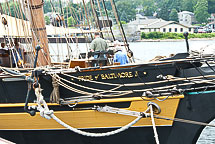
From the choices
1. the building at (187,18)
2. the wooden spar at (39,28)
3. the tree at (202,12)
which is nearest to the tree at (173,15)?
the building at (187,18)

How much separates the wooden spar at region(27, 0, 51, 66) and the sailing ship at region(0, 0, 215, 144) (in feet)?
3.91

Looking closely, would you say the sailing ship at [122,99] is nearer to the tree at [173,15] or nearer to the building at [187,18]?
the building at [187,18]

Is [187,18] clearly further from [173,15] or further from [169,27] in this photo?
[169,27]

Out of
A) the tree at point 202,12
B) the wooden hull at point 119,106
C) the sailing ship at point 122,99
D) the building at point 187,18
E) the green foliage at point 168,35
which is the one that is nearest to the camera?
the sailing ship at point 122,99

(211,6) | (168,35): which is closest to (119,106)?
(168,35)

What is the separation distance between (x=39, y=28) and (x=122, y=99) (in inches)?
120

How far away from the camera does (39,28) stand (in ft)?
30.0

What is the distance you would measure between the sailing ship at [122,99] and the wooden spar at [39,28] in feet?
3.91

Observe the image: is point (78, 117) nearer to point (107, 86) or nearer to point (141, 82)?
point (107, 86)

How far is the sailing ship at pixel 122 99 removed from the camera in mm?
7387

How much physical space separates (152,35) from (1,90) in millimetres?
69642

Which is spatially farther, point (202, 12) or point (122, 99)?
point (202, 12)

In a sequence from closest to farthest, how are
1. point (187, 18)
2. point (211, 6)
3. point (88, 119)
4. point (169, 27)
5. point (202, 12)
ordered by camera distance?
point (88, 119) → point (169, 27) → point (202, 12) → point (187, 18) → point (211, 6)

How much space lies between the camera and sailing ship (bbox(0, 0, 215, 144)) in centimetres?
739
